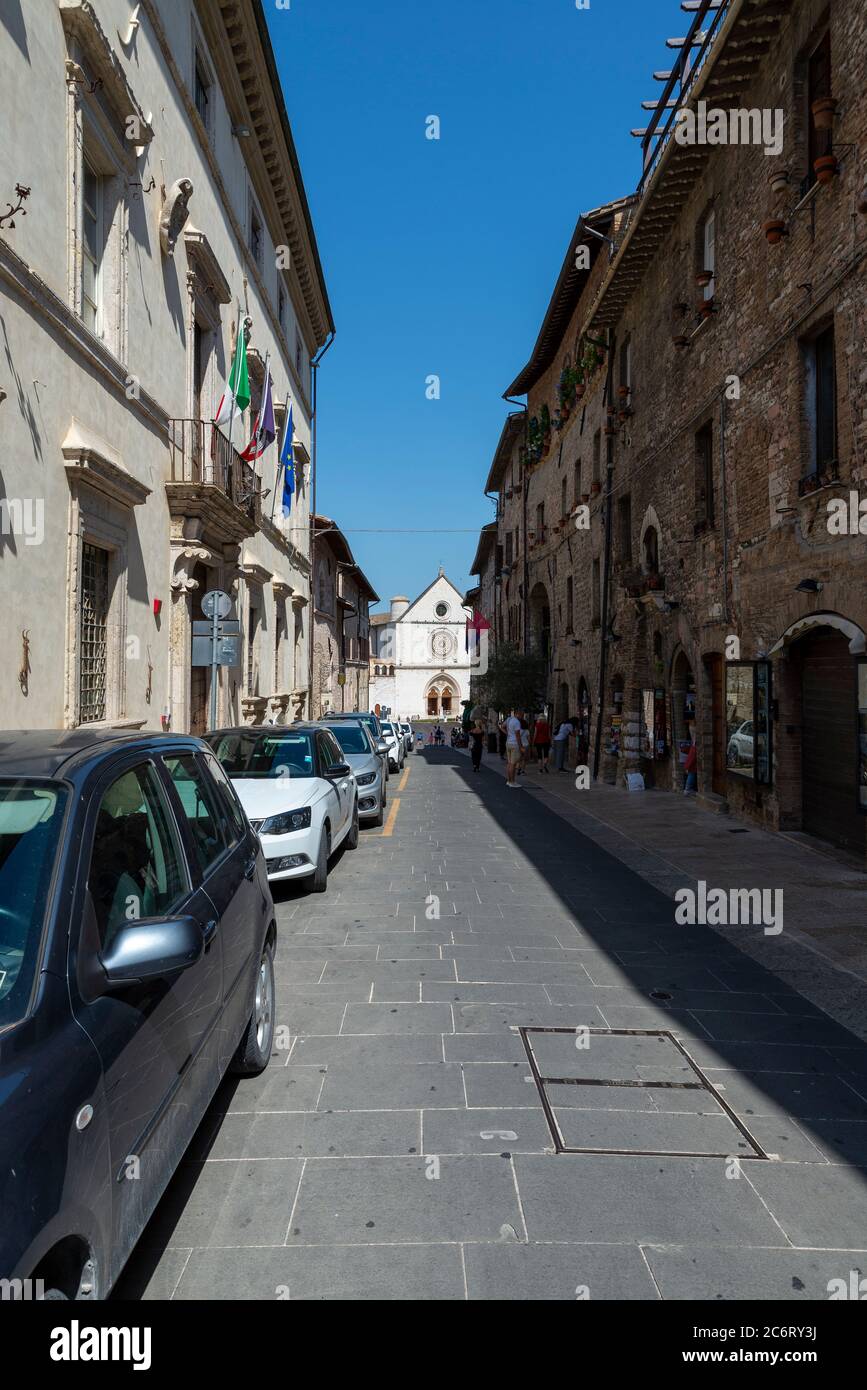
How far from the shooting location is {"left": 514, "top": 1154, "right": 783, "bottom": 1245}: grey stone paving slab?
3086mm

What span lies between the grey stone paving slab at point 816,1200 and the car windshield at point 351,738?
10995mm

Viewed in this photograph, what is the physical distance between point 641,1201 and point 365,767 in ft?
33.5

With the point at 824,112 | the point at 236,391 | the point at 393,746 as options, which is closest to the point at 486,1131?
the point at 824,112

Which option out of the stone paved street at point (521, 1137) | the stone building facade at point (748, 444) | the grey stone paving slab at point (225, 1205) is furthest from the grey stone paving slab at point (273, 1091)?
the stone building facade at point (748, 444)

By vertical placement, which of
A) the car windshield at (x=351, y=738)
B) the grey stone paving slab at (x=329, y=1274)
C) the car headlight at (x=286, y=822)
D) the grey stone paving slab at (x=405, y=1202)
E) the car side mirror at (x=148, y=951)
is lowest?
the grey stone paving slab at (x=405, y=1202)

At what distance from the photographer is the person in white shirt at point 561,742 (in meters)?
25.0

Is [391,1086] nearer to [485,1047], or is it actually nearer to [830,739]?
[485,1047]

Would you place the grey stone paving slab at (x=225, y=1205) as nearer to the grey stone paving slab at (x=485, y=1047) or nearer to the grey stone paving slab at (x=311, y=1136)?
the grey stone paving slab at (x=311, y=1136)

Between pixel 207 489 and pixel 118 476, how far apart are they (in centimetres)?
282

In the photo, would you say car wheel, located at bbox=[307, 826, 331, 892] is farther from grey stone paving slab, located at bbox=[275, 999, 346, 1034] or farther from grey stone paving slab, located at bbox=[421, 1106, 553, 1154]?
grey stone paving slab, located at bbox=[421, 1106, 553, 1154]

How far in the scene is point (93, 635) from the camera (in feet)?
35.6

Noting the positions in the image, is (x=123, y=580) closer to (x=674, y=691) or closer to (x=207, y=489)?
(x=207, y=489)

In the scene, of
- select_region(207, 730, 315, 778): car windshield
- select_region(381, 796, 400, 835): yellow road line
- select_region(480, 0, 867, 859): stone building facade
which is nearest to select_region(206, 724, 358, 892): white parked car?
select_region(207, 730, 315, 778): car windshield

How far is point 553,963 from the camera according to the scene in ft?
20.7
